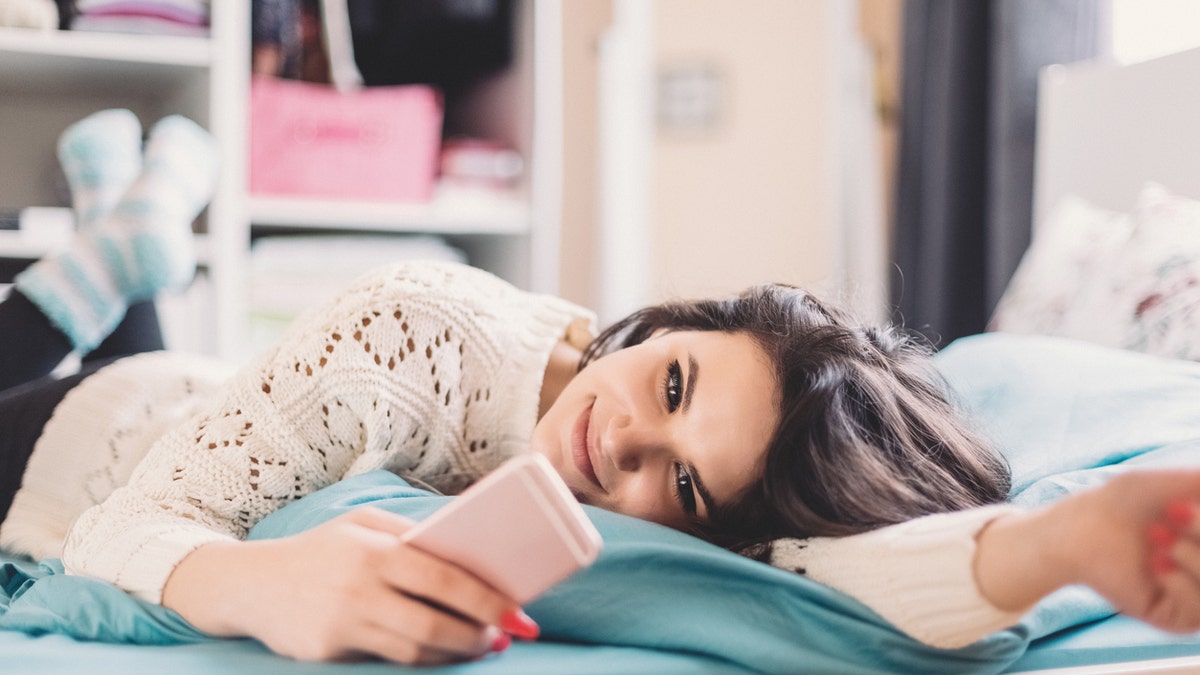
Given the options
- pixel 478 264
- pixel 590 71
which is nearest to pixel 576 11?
pixel 590 71

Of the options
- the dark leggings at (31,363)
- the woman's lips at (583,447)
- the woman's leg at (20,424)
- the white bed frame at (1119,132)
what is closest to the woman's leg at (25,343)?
the dark leggings at (31,363)

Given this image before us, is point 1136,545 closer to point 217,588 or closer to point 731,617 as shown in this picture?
point 731,617

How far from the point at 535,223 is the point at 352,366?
1.08m

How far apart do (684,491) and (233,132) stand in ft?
3.97

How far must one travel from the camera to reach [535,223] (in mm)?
1960

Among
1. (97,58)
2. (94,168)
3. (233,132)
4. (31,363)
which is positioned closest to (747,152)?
(233,132)

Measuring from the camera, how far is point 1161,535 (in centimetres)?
51

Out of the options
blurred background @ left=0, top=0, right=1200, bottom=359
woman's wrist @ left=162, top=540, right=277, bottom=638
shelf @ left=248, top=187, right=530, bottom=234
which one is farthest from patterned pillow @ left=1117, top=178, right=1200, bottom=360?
shelf @ left=248, top=187, right=530, bottom=234

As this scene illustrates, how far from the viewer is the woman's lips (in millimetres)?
896

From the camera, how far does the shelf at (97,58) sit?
1.65 m

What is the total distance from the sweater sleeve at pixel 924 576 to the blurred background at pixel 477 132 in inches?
25.2

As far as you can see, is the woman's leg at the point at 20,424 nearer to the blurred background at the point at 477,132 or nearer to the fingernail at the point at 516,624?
the blurred background at the point at 477,132

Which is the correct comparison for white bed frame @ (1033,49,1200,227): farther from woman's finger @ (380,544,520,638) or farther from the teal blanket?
woman's finger @ (380,544,520,638)

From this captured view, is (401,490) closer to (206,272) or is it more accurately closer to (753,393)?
(753,393)
